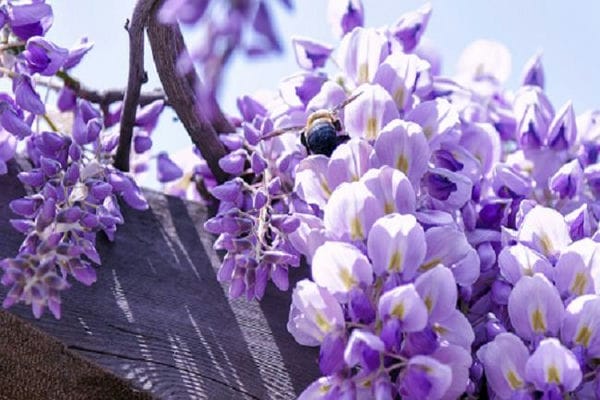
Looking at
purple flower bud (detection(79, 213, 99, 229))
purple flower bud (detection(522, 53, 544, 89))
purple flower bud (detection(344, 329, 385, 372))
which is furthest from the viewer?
purple flower bud (detection(522, 53, 544, 89))

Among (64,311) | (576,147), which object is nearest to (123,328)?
(64,311)

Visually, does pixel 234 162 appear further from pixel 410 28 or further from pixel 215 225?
pixel 410 28

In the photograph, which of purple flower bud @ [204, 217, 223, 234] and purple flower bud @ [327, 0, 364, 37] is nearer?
purple flower bud @ [204, 217, 223, 234]

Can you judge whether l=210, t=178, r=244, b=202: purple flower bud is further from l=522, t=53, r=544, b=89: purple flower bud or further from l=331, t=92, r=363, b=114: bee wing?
l=522, t=53, r=544, b=89: purple flower bud

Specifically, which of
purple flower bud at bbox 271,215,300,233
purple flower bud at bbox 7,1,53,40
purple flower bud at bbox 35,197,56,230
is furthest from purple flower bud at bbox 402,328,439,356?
purple flower bud at bbox 7,1,53,40

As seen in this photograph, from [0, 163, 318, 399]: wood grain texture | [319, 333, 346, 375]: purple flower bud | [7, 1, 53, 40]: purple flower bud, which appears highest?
[7, 1, 53, 40]: purple flower bud

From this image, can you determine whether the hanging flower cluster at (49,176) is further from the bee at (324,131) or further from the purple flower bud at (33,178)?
the bee at (324,131)
